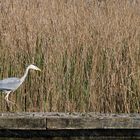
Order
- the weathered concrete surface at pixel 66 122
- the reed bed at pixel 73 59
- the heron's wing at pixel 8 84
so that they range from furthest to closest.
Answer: the reed bed at pixel 73 59 < the heron's wing at pixel 8 84 < the weathered concrete surface at pixel 66 122

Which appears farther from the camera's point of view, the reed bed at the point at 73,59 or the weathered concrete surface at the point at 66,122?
the reed bed at the point at 73,59

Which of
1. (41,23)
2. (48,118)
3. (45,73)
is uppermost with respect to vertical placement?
(41,23)

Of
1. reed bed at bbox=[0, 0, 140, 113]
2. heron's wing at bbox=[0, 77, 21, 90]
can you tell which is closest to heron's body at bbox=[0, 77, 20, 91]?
heron's wing at bbox=[0, 77, 21, 90]

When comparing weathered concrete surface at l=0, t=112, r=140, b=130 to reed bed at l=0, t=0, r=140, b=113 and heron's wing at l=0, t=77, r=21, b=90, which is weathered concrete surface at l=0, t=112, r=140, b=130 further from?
reed bed at l=0, t=0, r=140, b=113

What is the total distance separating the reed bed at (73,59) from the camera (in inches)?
160

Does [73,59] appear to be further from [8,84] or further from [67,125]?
[67,125]

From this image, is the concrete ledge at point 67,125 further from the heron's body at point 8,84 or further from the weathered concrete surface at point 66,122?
the heron's body at point 8,84

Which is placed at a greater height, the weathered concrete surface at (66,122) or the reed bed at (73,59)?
the reed bed at (73,59)

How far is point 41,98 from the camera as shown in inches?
160

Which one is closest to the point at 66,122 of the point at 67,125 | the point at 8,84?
the point at 67,125

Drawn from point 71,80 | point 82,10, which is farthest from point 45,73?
point 82,10

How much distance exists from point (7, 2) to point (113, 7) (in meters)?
0.86

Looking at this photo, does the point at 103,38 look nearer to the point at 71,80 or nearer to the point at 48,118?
the point at 71,80

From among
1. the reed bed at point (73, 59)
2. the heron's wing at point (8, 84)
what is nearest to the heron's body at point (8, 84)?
the heron's wing at point (8, 84)
